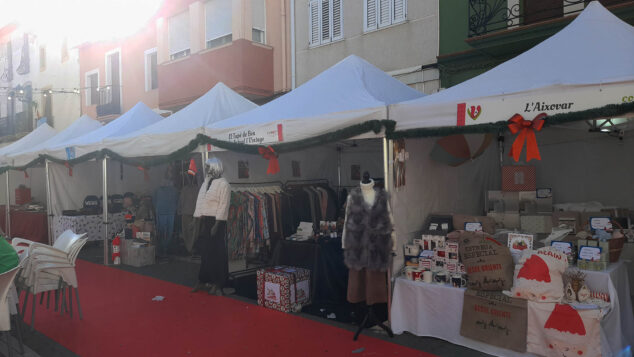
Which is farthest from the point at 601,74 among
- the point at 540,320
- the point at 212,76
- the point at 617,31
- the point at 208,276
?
the point at 212,76

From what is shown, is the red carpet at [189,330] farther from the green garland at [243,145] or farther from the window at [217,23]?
the window at [217,23]

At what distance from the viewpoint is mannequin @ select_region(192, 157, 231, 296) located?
5.99 metres

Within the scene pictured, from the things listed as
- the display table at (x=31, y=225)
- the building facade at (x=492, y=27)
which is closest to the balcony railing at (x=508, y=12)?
the building facade at (x=492, y=27)

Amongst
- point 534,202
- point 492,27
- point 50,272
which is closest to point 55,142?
point 50,272

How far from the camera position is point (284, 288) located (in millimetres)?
5340

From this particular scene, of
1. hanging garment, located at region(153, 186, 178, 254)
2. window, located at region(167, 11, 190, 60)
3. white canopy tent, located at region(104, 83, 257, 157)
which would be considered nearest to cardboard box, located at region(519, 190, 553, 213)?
white canopy tent, located at region(104, 83, 257, 157)

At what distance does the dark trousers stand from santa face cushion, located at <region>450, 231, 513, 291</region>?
3.35 meters

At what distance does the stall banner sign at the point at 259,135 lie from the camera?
17.8 feet

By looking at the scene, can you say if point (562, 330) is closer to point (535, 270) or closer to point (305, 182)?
point (535, 270)

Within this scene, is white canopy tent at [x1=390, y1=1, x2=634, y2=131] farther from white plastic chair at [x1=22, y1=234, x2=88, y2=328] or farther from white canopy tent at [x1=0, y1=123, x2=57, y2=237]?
white canopy tent at [x1=0, y1=123, x2=57, y2=237]

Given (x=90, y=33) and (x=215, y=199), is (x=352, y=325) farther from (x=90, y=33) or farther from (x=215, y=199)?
(x=90, y=33)

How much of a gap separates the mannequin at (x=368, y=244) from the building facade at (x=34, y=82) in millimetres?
16347

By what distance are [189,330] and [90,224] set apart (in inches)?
228

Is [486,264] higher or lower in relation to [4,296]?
higher
